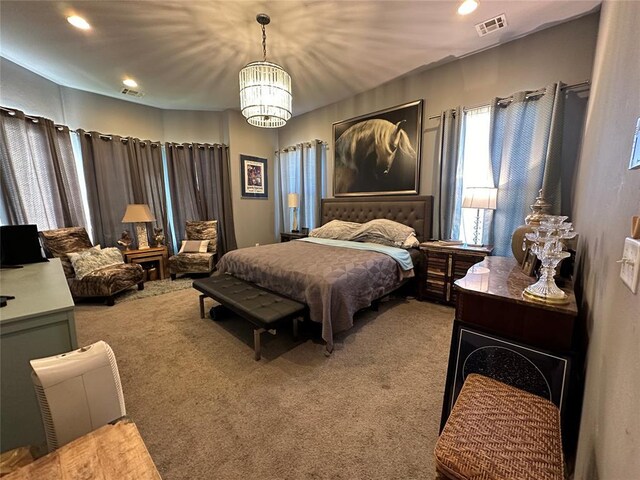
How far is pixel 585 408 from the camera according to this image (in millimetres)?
993

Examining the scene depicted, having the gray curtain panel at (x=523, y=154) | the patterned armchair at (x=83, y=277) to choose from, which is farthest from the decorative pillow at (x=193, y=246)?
the gray curtain panel at (x=523, y=154)

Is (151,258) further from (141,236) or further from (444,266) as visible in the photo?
(444,266)

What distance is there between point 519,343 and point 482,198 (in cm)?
202

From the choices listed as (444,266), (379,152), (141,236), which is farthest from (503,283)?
(141,236)

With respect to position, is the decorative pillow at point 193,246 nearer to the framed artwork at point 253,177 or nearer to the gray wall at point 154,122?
the gray wall at point 154,122

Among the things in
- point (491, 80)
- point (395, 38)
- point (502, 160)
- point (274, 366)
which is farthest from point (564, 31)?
point (274, 366)

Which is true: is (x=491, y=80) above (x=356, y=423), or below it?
above

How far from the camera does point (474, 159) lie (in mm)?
3176

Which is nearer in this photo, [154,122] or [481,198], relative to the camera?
[481,198]

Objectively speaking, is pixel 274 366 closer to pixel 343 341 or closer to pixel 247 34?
pixel 343 341

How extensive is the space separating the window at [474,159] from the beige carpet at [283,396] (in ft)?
4.21

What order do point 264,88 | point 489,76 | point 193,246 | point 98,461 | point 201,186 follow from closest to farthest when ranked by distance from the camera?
point 98,461
point 264,88
point 489,76
point 193,246
point 201,186

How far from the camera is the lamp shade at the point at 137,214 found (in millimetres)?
4043

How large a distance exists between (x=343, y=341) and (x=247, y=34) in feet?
10.5
